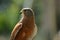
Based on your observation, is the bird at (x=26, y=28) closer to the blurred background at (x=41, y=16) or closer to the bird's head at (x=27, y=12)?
the bird's head at (x=27, y=12)

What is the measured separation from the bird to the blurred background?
25cm

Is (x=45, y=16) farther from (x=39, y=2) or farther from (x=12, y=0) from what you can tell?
(x=12, y=0)

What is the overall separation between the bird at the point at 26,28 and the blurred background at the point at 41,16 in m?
0.25

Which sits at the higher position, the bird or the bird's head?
the bird's head

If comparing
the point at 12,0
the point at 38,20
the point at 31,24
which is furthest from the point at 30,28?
the point at 12,0

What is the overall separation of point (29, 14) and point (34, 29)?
72 mm

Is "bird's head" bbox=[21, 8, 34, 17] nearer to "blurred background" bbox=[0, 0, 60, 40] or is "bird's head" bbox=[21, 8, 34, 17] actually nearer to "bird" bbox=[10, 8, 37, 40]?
"bird" bbox=[10, 8, 37, 40]

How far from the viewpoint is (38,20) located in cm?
113

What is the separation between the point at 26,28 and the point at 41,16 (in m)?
0.32

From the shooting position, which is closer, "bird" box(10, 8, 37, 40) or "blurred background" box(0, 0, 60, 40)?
"bird" box(10, 8, 37, 40)

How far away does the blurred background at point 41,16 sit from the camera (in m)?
1.13

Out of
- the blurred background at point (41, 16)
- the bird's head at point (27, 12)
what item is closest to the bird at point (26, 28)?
the bird's head at point (27, 12)

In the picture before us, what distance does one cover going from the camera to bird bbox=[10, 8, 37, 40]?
2.80 ft

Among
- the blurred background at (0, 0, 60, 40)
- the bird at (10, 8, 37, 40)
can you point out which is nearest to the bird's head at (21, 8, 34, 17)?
the bird at (10, 8, 37, 40)
